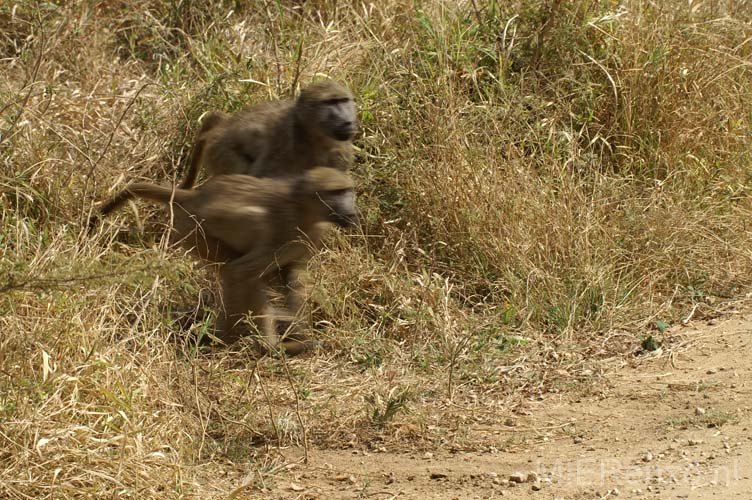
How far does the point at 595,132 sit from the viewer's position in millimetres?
6973

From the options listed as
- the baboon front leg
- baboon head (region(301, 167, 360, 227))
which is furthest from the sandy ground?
baboon head (region(301, 167, 360, 227))

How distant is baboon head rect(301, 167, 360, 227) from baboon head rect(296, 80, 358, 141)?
46 centimetres

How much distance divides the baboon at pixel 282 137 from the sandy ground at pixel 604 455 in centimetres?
189

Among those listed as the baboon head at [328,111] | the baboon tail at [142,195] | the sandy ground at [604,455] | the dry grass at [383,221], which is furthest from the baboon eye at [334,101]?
the sandy ground at [604,455]

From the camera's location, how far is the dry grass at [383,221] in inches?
165

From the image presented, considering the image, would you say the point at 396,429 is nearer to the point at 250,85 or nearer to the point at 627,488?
the point at 627,488

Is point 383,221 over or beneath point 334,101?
beneath

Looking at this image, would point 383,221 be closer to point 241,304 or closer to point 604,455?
point 241,304

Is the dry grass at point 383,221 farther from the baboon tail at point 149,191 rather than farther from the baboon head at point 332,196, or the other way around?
the baboon head at point 332,196

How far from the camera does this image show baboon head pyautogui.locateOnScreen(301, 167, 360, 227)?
5.50 metres

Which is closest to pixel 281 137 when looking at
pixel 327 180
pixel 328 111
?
pixel 328 111

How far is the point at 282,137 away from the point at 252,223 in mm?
762

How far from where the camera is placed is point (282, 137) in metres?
6.05

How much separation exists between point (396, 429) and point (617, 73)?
10.7ft
